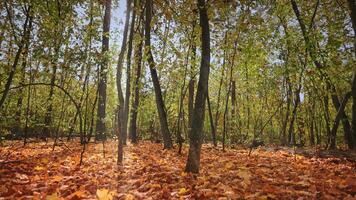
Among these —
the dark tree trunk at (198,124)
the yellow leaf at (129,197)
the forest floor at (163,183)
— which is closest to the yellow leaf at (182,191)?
Answer: the forest floor at (163,183)

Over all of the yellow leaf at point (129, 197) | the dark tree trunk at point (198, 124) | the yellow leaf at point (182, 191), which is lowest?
the yellow leaf at point (129, 197)

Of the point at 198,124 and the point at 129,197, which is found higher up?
the point at 198,124

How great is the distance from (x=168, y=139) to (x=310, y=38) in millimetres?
6277

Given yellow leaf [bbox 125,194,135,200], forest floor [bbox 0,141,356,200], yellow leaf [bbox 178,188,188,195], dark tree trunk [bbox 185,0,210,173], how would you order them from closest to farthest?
yellow leaf [bbox 125,194,135,200], forest floor [bbox 0,141,356,200], yellow leaf [bbox 178,188,188,195], dark tree trunk [bbox 185,0,210,173]

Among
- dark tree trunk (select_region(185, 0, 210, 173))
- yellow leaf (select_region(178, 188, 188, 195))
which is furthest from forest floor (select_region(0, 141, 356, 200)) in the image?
dark tree trunk (select_region(185, 0, 210, 173))

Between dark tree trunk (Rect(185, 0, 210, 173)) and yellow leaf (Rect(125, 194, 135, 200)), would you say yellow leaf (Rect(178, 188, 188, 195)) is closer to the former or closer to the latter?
yellow leaf (Rect(125, 194, 135, 200))

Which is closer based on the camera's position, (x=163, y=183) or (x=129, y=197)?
(x=129, y=197)

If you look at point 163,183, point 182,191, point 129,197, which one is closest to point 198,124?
point 163,183

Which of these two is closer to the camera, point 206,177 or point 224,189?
point 224,189

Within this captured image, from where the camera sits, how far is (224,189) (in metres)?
5.48

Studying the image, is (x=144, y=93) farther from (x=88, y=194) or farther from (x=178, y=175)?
(x=88, y=194)

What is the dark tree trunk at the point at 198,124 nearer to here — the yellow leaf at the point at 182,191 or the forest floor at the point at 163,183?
the forest floor at the point at 163,183

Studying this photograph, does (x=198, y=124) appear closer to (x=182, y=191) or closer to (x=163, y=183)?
(x=163, y=183)

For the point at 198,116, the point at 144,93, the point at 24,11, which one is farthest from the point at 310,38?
the point at 144,93
